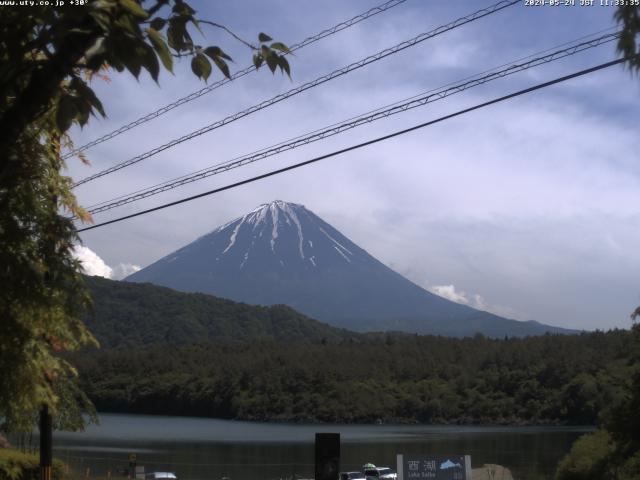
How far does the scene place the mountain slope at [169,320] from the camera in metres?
170

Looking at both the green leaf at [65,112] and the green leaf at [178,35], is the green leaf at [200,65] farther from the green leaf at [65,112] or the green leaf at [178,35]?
the green leaf at [65,112]

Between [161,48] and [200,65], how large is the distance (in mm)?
582

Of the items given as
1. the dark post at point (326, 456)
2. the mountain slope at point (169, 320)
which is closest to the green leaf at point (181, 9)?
the dark post at point (326, 456)

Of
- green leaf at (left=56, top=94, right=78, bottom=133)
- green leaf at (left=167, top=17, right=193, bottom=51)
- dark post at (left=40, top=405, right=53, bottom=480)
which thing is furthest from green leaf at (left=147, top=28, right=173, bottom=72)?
dark post at (left=40, top=405, right=53, bottom=480)

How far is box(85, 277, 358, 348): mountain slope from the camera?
558ft

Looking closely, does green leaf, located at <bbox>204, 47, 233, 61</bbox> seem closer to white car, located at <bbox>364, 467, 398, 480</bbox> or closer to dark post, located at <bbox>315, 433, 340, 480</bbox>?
dark post, located at <bbox>315, 433, 340, 480</bbox>

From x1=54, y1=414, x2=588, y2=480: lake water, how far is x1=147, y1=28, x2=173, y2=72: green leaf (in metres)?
34.7

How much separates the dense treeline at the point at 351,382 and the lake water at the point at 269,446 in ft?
23.1

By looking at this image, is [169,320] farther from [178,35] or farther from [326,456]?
[178,35]

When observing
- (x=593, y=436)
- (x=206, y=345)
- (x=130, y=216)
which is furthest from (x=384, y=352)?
(x=130, y=216)

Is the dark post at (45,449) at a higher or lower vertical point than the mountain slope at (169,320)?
lower

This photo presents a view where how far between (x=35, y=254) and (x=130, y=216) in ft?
22.3

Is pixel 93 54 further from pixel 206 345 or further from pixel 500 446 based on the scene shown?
pixel 206 345

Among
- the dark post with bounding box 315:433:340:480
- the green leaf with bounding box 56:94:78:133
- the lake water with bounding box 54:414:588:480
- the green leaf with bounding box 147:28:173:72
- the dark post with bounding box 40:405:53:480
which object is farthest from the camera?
the lake water with bounding box 54:414:588:480
